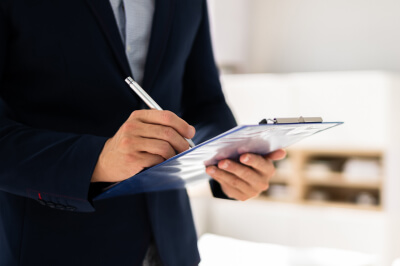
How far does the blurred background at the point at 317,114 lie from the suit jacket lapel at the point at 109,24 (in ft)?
7.21

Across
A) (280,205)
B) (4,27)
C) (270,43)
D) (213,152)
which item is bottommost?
(280,205)

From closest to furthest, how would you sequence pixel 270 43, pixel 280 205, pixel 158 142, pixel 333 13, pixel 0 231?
pixel 158 142 → pixel 0 231 → pixel 280 205 → pixel 333 13 → pixel 270 43

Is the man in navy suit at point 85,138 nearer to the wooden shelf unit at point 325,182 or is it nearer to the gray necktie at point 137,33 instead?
the gray necktie at point 137,33

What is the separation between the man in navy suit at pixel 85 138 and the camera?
0.51 metres

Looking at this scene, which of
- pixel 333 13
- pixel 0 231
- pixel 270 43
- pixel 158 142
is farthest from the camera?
pixel 270 43

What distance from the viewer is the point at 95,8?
0.58m

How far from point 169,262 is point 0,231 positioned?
0.80ft

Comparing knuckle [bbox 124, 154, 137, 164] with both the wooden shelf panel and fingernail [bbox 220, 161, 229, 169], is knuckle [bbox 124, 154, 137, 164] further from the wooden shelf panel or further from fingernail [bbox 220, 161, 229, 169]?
the wooden shelf panel

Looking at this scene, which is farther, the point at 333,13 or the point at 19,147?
the point at 333,13

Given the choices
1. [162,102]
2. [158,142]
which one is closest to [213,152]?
[158,142]

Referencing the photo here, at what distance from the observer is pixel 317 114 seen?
3338 millimetres

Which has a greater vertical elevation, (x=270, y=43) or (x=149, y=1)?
(x=149, y=1)

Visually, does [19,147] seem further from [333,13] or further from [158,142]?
[333,13]

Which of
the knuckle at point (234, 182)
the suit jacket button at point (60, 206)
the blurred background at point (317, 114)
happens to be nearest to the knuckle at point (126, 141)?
the suit jacket button at point (60, 206)
